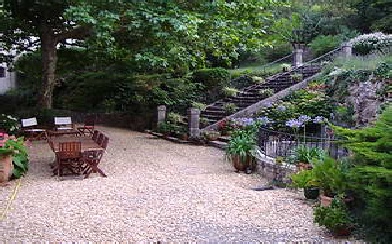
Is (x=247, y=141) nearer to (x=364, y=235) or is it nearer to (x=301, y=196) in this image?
(x=301, y=196)

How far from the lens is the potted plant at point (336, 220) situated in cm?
559

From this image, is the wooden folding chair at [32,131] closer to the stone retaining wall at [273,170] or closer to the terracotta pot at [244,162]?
the terracotta pot at [244,162]

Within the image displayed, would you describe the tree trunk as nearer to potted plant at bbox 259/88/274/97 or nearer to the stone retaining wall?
potted plant at bbox 259/88/274/97

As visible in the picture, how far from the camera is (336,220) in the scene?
18.3ft

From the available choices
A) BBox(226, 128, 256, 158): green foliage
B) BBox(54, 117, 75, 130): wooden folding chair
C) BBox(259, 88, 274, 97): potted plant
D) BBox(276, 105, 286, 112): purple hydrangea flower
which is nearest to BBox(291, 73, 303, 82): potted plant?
BBox(259, 88, 274, 97): potted plant

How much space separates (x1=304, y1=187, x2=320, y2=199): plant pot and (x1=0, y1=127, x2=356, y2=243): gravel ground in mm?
236

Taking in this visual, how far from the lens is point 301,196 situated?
8000 millimetres

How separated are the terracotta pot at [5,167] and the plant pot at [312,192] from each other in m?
5.63

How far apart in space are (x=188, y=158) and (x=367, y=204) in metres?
7.34

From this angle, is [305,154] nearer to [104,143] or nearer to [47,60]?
[104,143]

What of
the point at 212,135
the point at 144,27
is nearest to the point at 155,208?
the point at 144,27

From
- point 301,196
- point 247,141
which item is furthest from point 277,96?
point 301,196

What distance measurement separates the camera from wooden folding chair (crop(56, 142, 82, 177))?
30.6 feet

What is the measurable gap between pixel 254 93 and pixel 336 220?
13.6 metres
